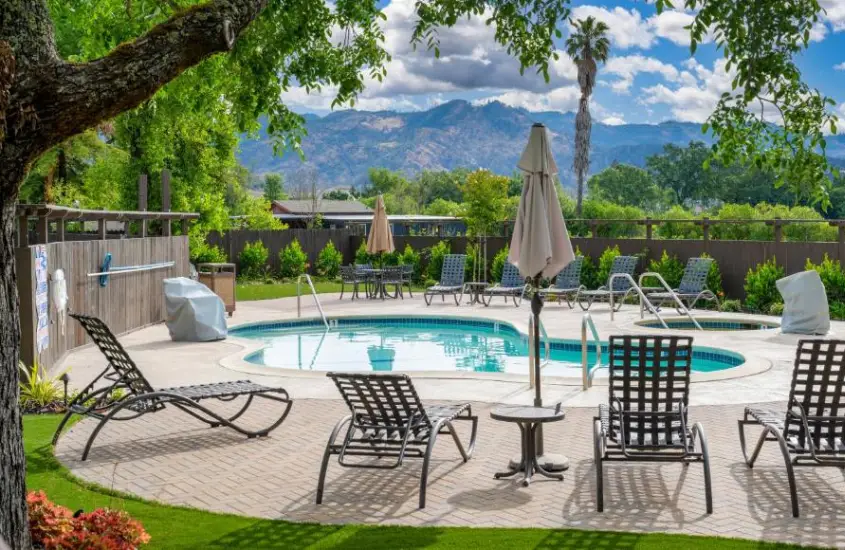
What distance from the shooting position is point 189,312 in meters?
14.9

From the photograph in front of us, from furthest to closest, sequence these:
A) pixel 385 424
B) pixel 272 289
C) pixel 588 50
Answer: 1. pixel 588 50
2. pixel 272 289
3. pixel 385 424

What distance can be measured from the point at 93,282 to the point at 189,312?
1484 mm

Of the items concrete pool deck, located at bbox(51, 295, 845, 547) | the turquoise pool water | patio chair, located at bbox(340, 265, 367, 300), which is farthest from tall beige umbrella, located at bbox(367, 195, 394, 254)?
concrete pool deck, located at bbox(51, 295, 845, 547)

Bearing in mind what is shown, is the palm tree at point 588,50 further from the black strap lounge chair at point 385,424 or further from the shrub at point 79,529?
the shrub at point 79,529

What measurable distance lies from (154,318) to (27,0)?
13.9 meters

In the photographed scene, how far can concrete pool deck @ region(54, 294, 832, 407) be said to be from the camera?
1034cm

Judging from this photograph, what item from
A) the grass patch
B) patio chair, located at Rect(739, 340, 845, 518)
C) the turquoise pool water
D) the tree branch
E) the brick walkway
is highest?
the tree branch

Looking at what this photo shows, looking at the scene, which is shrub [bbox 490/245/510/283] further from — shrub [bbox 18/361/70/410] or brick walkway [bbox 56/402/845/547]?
brick walkway [bbox 56/402/845/547]

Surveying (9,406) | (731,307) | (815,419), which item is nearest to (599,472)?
(815,419)

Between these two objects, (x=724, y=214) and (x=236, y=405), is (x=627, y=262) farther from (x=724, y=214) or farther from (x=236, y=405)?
(x=724, y=214)

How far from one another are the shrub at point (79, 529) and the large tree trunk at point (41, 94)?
1.34 ft

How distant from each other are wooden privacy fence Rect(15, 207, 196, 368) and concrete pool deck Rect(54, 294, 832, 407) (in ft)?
1.02

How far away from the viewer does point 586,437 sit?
8.32 m

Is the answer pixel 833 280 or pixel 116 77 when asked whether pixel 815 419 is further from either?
pixel 833 280
